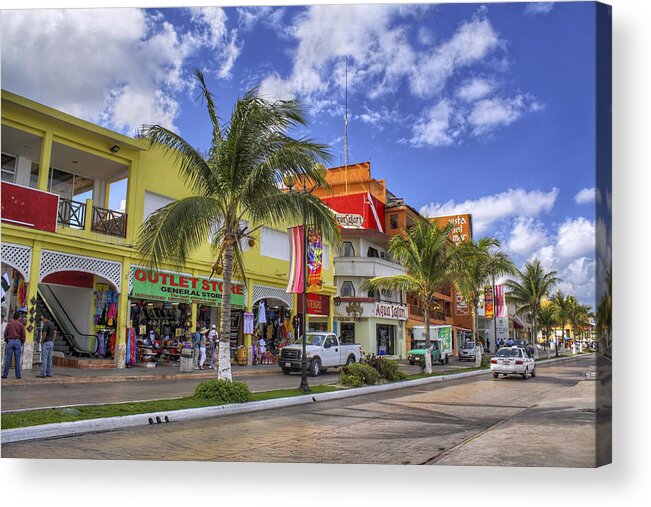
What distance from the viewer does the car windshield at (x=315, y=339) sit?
71.8ft

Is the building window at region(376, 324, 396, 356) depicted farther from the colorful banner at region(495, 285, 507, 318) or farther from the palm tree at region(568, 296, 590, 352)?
the palm tree at region(568, 296, 590, 352)

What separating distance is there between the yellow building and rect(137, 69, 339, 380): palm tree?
4.45 meters

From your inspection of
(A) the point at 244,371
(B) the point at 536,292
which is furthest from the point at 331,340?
(B) the point at 536,292

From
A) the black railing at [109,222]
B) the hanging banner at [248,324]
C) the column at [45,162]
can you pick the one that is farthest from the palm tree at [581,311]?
the black railing at [109,222]

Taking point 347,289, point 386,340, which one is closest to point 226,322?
point 347,289

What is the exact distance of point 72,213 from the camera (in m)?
15.8

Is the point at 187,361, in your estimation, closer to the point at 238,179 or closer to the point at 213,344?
the point at 213,344

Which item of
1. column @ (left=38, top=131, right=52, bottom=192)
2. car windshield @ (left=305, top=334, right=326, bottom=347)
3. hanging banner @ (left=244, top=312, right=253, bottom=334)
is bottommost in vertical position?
car windshield @ (left=305, top=334, right=326, bottom=347)

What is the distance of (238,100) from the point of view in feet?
35.6

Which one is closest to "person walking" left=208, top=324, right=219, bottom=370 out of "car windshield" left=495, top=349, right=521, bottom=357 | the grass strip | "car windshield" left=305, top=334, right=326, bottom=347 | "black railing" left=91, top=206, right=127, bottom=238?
"car windshield" left=305, top=334, right=326, bottom=347

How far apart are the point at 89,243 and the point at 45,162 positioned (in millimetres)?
2789

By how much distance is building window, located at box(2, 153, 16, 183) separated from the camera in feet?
52.8

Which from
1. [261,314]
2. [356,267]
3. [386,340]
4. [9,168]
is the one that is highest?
[9,168]

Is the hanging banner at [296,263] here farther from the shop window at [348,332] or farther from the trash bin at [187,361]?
the shop window at [348,332]
